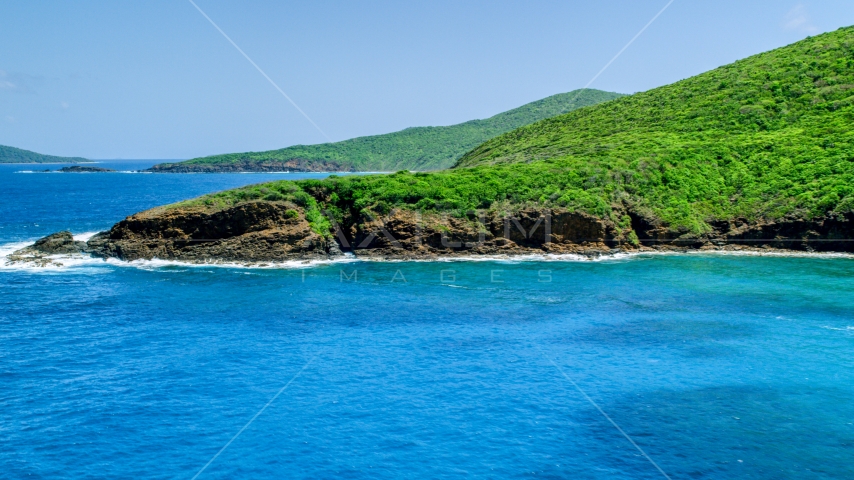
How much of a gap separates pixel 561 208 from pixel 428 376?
31109 millimetres

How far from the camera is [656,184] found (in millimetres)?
58656

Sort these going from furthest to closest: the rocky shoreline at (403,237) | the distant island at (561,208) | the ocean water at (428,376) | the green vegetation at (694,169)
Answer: the green vegetation at (694,169) → the distant island at (561,208) → the rocky shoreline at (403,237) → the ocean water at (428,376)

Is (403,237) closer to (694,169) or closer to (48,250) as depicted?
(48,250)

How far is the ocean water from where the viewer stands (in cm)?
1916

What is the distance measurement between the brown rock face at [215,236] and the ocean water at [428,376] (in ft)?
19.8

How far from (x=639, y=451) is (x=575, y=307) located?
687 inches

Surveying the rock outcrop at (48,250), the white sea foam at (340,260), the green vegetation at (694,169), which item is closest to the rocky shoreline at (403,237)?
the rock outcrop at (48,250)

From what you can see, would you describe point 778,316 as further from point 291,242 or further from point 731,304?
point 291,242

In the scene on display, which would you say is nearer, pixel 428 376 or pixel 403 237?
pixel 428 376

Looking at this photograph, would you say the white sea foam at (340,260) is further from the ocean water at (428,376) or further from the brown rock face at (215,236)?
the ocean water at (428,376)

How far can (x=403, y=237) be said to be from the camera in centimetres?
5334

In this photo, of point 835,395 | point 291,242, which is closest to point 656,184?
point 291,242

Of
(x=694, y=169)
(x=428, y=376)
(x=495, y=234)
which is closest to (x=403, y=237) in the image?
(x=495, y=234)

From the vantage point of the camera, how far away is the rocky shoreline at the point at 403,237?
2002 inches
